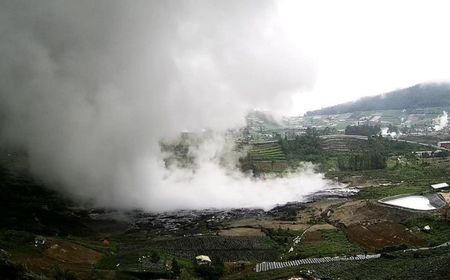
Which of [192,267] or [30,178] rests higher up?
[30,178]

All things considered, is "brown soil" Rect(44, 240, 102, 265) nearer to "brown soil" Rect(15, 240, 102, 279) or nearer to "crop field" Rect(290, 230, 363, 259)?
"brown soil" Rect(15, 240, 102, 279)

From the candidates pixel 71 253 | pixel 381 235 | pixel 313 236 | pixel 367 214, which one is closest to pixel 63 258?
pixel 71 253

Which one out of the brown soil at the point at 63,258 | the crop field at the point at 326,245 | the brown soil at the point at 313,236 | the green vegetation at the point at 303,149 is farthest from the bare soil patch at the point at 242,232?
the green vegetation at the point at 303,149

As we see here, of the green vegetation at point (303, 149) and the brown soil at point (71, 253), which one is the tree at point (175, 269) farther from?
the green vegetation at point (303, 149)

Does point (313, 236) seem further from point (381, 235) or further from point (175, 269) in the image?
point (175, 269)

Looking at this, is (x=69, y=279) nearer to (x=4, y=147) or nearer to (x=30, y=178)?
(x=30, y=178)

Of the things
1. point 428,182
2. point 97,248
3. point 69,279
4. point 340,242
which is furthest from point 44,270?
point 428,182
